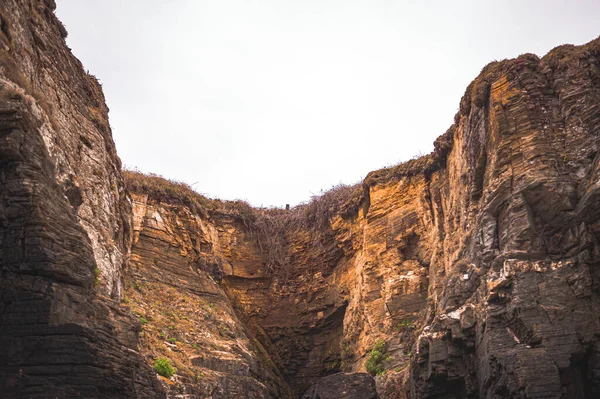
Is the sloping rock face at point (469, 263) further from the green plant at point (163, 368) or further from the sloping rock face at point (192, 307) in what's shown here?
the green plant at point (163, 368)

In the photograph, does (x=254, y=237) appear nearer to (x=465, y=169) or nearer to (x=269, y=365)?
(x=269, y=365)

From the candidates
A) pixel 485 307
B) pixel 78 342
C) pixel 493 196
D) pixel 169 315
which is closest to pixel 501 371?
pixel 485 307

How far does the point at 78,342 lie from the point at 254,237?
28271 mm

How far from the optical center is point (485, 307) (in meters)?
21.8

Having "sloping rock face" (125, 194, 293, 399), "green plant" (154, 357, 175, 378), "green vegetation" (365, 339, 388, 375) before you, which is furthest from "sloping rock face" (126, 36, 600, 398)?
"green plant" (154, 357, 175, 378)

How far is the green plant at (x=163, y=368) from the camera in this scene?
77.9 feet

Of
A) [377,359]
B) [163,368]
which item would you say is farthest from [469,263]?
[163,368]

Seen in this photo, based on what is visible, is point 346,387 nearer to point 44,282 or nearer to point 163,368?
point 163,368

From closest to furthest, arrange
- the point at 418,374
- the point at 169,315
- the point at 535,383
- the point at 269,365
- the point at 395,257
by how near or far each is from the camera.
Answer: the point at 535,383, the point at 418,374, the point at 169,315, the point at 395,257, the point at 269,365

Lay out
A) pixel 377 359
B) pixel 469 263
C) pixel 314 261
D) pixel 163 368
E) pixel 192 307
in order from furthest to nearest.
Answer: pixel 314 261
pixel 192 307
pixel 377 359
pixel 469 263
pixel 163 368

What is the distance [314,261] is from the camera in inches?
1555

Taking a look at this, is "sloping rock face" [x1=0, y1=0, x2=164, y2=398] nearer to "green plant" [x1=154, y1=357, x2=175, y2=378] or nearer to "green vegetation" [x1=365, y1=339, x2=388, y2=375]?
"green plant" [x1=154, y1=357, x2=175, y2=378]

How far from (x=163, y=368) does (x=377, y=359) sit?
33.8ft

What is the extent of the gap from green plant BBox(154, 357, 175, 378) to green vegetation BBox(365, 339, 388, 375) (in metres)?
9.61
